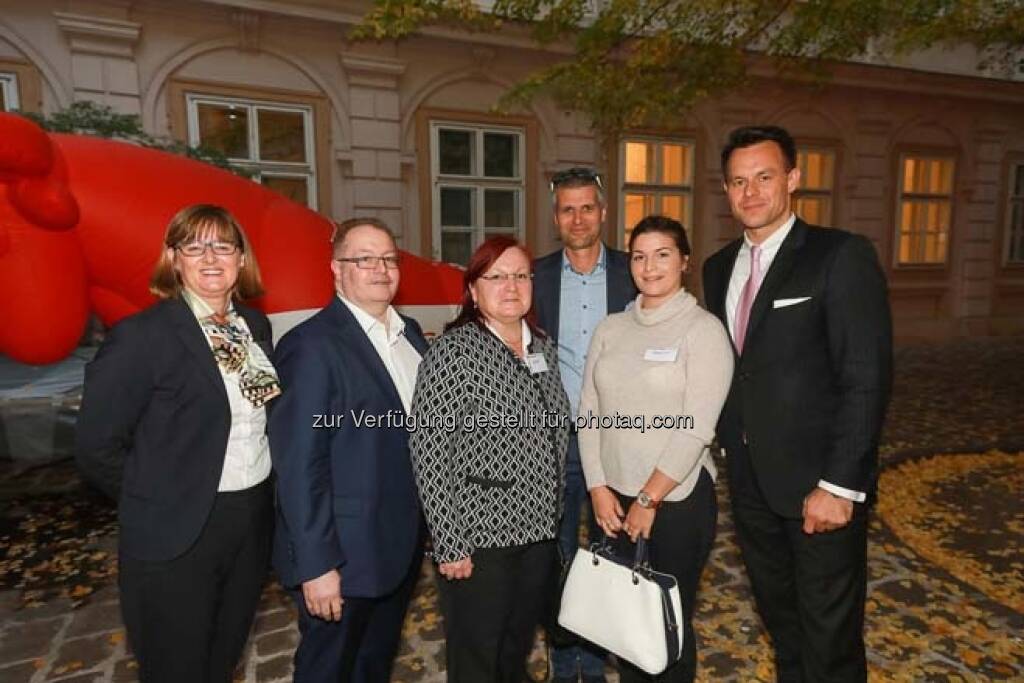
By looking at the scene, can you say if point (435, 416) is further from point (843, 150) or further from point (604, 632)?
point (843, 150)

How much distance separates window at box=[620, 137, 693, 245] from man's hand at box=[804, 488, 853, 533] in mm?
8751

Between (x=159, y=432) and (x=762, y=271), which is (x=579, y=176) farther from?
(x=159, y=432)

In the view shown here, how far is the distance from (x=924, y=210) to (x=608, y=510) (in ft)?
44.6

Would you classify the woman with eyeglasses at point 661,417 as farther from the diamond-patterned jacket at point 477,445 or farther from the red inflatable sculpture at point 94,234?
the red inflatable sculpture at point 94,234

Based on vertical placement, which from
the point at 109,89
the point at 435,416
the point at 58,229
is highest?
the point at 109,89

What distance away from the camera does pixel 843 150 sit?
39.2 feet

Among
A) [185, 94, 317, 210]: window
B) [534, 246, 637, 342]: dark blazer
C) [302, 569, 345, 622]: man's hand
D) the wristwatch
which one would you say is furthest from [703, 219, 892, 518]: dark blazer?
[185, 94, 317, 210]: window

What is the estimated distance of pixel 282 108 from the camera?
8.41 m

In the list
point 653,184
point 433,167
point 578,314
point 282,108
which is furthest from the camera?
point 653,184

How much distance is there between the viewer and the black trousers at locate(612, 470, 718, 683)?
7.41 ft

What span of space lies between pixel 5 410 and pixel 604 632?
5.80 meters

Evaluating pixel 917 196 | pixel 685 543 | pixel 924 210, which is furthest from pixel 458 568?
pixel 924 210

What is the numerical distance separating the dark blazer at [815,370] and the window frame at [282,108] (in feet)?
22.3

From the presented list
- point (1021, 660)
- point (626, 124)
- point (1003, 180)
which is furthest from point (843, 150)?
point (1021, 660)
